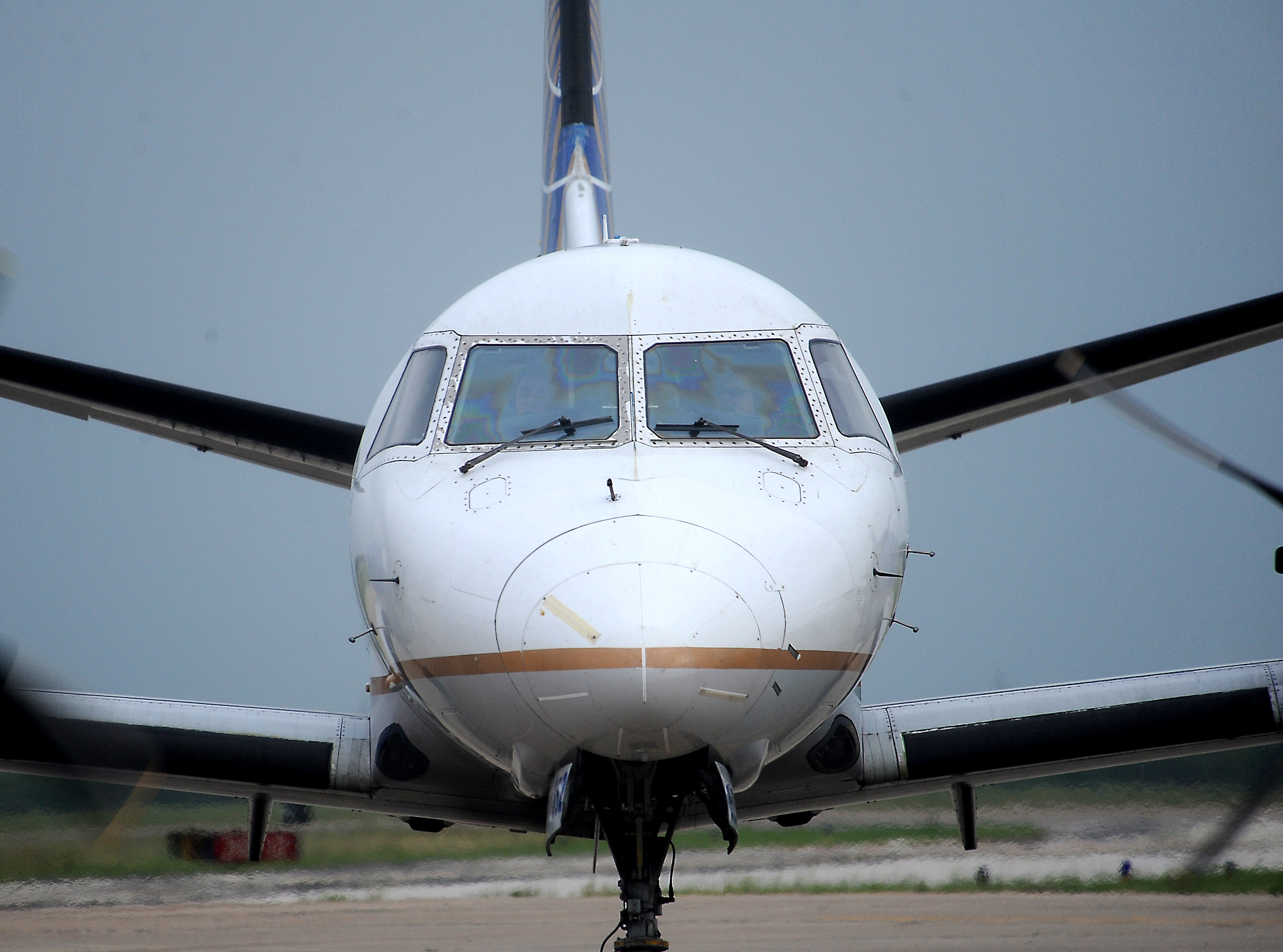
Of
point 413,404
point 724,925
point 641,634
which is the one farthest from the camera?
point 724,925

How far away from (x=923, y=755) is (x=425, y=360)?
367 centimetres

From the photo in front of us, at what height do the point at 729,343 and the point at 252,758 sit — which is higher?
the point at 729,343

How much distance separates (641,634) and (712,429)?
1.34m

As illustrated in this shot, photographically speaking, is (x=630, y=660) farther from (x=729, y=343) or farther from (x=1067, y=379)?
(x=1067, y=379)

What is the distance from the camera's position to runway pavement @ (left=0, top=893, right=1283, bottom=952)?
38.0 ft

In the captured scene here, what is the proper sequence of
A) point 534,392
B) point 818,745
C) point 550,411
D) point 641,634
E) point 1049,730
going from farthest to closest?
point 1049,730, point 818,745, point 534,392, point 550,411, point 641,634

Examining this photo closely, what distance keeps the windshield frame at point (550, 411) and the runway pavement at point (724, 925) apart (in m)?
7.49

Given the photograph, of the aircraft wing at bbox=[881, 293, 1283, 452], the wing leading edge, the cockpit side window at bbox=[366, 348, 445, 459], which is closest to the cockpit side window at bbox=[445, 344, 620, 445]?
the cockpit side window at bbox=[366, 348, 445, 459]

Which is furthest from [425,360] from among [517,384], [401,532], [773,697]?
[773,697]

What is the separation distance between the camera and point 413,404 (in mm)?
5363

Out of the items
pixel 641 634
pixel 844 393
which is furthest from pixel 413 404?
pixel 641 634

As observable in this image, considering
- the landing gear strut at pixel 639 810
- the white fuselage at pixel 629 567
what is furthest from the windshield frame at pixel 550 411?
the landing gear strut at pixel 639 810

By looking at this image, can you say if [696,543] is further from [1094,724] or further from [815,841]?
[815,841]

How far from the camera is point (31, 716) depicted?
5.34 m
